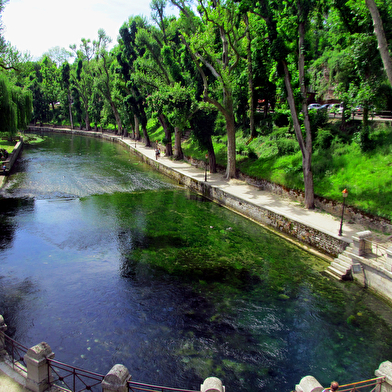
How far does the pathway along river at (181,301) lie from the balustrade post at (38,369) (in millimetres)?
2458

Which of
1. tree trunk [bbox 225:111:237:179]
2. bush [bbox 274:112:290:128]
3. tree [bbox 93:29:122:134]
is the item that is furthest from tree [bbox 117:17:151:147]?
tree trunk [bbox 225:111:237:179]

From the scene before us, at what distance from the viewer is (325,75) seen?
115ft

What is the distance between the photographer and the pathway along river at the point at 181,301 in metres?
9.28

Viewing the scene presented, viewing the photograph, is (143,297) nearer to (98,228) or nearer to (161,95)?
(98,228)

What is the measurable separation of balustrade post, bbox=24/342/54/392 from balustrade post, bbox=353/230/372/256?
1224 cm

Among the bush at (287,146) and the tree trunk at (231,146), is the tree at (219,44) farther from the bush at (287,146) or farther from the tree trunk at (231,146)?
the bush at (287,146)

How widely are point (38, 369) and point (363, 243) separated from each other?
12654 millimetres

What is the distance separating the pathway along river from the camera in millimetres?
9281

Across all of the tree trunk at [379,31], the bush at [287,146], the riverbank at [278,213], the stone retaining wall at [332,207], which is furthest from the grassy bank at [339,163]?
the tree trunk at [379,31]

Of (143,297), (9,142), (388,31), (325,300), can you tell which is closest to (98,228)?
(143,297)

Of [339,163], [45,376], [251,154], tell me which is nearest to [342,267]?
[339,163]

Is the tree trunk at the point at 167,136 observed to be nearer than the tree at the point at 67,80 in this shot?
Yes

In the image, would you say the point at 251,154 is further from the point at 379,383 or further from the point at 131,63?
the point at 131,63

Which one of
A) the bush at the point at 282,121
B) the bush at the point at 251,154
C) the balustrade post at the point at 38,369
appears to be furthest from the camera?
the bush at the point at 282,121
